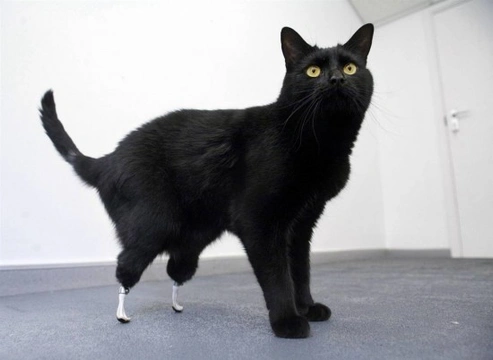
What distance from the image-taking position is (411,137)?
3.85m

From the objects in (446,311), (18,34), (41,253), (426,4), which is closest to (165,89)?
(18,34)

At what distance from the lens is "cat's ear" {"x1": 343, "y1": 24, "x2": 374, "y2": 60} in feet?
4.00

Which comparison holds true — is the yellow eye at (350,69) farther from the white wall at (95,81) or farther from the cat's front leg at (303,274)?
the white wall at (95,81)

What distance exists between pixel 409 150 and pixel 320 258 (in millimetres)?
1536

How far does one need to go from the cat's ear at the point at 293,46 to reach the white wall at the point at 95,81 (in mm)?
1332

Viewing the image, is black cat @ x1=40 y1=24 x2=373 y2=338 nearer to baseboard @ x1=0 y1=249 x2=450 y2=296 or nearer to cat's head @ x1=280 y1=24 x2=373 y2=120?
cat's head @ x1=280 y1=24 x2=373 y2=120

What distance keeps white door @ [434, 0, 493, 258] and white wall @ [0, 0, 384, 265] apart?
1401 millimetres

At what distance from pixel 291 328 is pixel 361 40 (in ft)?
2.91

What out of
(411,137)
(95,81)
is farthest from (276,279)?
(411,137)

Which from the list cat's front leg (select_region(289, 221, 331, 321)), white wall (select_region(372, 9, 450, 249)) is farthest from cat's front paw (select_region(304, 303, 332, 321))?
white wall (select_region(372, 9, 450, 249))

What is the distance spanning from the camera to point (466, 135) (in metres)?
3.41

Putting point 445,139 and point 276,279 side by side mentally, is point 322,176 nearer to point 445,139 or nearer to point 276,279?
point 276,279

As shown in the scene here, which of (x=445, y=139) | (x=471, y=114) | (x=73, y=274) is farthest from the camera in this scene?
(x=445, y=139)

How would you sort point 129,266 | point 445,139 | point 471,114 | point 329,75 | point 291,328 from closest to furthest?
point 291,328 → point 329,75 → point 129,266 → point 471,114 → point 445,139
